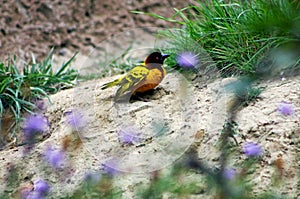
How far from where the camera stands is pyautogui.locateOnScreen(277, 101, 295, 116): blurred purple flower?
8.17ft

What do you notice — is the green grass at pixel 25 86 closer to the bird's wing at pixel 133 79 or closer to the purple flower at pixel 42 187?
the bird's wing at pixel 133 79

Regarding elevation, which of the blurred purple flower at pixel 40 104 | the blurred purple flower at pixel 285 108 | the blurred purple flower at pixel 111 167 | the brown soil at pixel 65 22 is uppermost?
the blurred purple flower at pixel 285 108

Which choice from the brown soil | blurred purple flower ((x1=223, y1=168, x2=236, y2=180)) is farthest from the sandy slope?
the brown soil

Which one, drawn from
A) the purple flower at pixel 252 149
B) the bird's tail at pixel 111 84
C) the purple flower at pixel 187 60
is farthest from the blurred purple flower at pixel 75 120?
the purple flower at pixel 252 149

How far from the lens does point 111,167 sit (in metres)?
2.27

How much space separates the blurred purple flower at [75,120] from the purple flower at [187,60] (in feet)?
2.09

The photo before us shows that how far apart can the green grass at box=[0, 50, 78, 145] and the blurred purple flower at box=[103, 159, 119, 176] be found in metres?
0.97

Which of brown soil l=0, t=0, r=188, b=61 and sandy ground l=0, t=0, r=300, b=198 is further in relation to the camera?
brown soil l=0, t=0, r=188, b=61

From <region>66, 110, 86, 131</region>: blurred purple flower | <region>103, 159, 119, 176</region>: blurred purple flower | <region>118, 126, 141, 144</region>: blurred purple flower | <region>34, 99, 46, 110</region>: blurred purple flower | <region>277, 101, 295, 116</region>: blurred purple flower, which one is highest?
<region>277, 101, 295, 116</region>: blurred purple flower

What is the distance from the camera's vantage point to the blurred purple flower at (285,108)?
249cm

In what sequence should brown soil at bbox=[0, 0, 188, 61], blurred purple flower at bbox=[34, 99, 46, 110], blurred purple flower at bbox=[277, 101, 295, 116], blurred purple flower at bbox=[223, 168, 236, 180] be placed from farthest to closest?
brown soil at bbox=[0, 0, 188, 61]
blurred purple flower at bbox=[34, 99, 46, 110]
blurred purple flower at bbox=[277, 101, 295, 116]
blurred purple flower at bbox=[223, 168, 236, 180]

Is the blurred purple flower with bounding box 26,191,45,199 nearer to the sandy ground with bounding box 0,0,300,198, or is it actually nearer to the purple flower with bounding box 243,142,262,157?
the sandy ground with bounding box 0,0,300,198

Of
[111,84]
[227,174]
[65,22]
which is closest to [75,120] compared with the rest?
[111,84]

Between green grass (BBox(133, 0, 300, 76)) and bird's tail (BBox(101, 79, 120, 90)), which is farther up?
green grass (BBox(133, 0, 300, 76))
